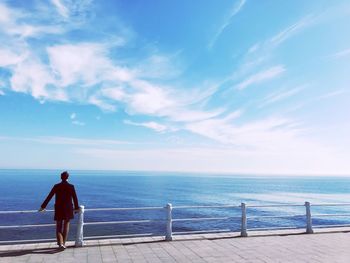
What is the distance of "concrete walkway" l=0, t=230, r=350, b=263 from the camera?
743 cm

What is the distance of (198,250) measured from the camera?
833 cm

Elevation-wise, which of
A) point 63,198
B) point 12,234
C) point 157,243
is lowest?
point 12,234

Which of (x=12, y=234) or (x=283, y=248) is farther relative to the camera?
(x=12, y=234)

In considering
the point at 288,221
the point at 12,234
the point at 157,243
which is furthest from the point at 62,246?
the point at 288,221

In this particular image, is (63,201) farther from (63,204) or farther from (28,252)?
(28,252)

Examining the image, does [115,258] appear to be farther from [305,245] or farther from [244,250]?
[305,245]

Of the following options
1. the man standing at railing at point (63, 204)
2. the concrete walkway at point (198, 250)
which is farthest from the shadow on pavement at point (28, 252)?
→ the man standing at railing at point (63, 204)

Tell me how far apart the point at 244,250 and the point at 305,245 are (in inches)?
77.5

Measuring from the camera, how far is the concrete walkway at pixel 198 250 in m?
7.43

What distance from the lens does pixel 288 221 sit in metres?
50.0

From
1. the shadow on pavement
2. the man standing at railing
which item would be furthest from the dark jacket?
the shadow on pavement

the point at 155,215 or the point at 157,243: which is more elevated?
the point at 157,243

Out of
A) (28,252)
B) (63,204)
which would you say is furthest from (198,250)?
(28,252)

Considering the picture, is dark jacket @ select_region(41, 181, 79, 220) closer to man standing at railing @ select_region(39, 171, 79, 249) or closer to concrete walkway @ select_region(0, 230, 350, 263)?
man standing at railing @ select_region(39, 171, 79, 249)
